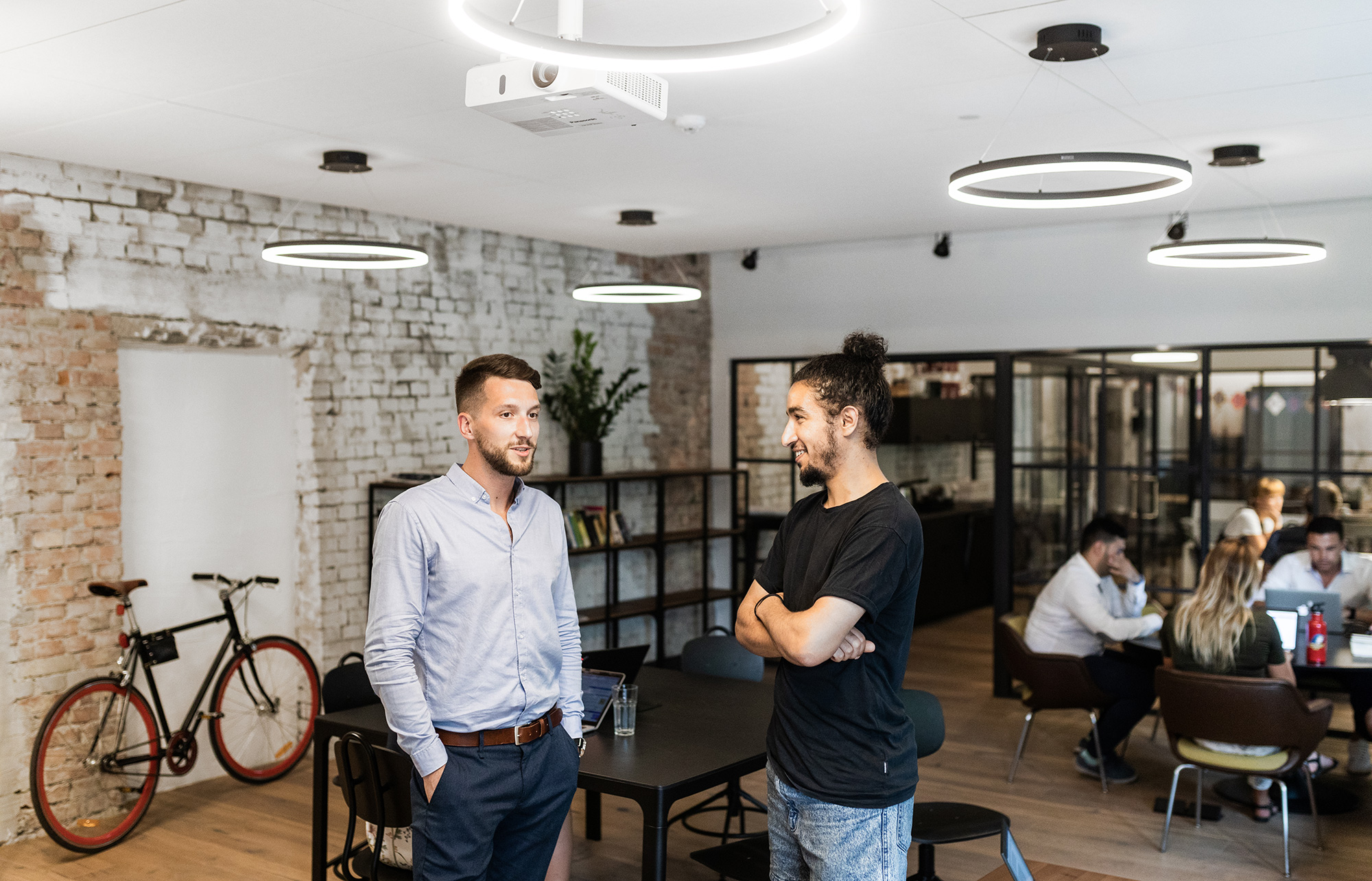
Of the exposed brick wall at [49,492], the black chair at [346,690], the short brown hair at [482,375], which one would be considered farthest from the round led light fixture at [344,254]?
the short brown hair at [482,375]

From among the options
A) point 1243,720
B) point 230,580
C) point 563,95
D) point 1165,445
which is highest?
point 563,95

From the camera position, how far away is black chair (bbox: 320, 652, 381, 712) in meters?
4.20

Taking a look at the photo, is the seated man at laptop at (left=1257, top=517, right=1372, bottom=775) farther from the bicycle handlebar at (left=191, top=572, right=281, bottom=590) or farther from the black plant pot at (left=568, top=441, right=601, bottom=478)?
the bicycle handlebar at (left=191, top=572, right=281, bottom=590)

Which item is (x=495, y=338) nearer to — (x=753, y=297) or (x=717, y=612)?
(x=753, y=297)

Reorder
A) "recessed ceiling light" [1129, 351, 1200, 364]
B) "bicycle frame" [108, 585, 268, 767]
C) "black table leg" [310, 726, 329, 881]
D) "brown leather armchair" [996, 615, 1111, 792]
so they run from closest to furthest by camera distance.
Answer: "black table leg" [310, 726, 329, 881] → "bicycle frame" [108, 585, 268, 767] → "brown leather armchair" [996, 615, 1111, 792] → "recessed ceiling light" [1129, 351, 1200, 364]

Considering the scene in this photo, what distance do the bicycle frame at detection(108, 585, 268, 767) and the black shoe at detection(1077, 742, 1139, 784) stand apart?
4.07 m

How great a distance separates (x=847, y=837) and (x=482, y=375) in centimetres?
135

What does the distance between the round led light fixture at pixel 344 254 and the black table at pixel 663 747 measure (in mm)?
2007

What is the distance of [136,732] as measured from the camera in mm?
5422

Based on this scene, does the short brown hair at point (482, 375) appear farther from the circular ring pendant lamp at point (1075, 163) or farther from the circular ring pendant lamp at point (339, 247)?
the circular ring pendant lamp at point (339, 247)

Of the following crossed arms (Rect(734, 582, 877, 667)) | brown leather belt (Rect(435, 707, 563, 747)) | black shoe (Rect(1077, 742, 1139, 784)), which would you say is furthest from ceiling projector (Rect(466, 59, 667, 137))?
black shoe (Rect(1077, 742, 1139, 784))

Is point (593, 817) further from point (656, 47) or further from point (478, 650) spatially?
point (656, 47)

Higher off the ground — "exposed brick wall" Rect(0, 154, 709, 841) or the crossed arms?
"exposed brick wall" Rect(0, 154, 709, 841)

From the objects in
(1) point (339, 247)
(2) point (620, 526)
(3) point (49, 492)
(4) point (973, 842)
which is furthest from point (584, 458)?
(4) point (973, 842)
